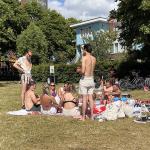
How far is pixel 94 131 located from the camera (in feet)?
38.4

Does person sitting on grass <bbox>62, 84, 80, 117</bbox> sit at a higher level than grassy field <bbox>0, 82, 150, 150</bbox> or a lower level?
higher

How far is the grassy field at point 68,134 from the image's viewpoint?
10078 mm

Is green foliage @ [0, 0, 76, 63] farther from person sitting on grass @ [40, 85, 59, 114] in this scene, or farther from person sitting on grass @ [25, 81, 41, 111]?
person sitting on grass @ [40, 85, 59, 114]

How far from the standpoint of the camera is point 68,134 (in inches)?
447

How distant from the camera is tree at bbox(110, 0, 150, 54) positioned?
2673 cm

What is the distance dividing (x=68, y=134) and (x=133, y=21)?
18.7 m

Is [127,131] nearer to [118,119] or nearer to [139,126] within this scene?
[139,126]

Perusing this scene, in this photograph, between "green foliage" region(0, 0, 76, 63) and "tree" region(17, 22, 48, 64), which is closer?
"tree" region(17, 22, 48, 64)

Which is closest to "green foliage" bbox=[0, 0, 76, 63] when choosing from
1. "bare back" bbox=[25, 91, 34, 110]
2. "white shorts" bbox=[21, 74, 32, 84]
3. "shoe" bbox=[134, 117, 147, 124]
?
"white shorts" bbox=[21, 74, 32, 84]

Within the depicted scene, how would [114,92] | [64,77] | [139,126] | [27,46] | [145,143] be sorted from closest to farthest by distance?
[145,143] < [139,126] < [114,92] < [64,77] < [27,46]

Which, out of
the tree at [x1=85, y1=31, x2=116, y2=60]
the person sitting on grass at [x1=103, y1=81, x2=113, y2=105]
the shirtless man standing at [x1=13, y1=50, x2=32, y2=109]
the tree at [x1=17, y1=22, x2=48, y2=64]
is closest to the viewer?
the shirtless man standing at [x1=13, y1=50, x2=32, y2=109]

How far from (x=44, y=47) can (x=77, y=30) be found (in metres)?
18.6

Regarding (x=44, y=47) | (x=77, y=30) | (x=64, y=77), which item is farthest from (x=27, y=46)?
(x=77, y=30)

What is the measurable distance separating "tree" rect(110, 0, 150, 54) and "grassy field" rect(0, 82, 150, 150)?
45.5ft
